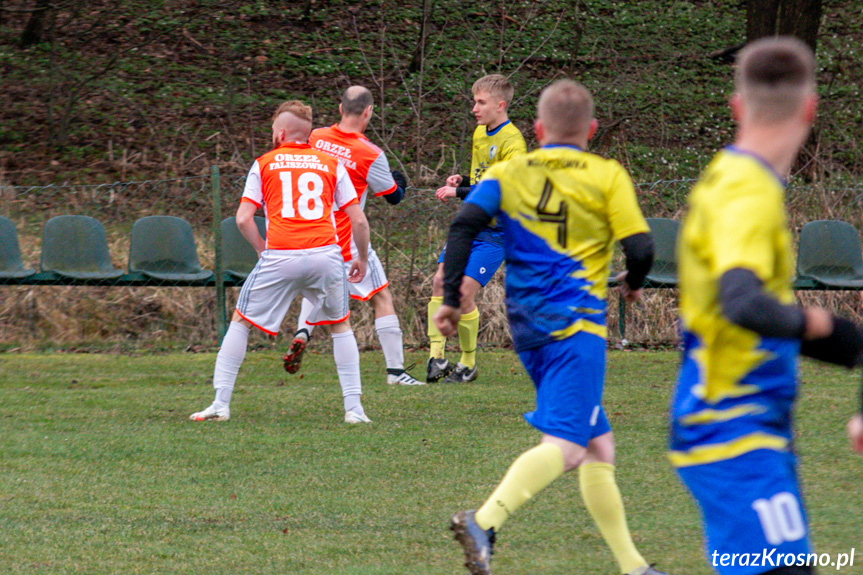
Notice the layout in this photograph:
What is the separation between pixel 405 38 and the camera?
63.4ft

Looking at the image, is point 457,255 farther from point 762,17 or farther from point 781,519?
point 762,17

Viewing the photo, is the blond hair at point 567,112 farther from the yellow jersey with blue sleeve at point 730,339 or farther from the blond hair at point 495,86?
the blond hair at point 495,86

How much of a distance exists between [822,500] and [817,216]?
25.5ft

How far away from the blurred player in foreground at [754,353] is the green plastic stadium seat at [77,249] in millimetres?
8624

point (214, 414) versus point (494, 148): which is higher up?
point (494, 148)

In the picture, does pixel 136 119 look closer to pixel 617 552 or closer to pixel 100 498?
pixel 100 498

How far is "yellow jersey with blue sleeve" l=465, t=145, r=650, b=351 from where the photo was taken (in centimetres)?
356

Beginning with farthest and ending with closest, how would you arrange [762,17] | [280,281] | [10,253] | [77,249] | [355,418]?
[762,17] < [77,249] < [10,253] < [355,418] < [280,281]

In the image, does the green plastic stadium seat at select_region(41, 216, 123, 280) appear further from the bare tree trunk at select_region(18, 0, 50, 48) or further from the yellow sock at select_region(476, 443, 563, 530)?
the bare tree trunk at select_region(18, 0, 50, 48)

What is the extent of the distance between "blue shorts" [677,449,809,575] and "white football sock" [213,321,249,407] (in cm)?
457

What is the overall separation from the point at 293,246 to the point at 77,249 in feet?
15.2

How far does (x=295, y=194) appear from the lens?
6.44 metres

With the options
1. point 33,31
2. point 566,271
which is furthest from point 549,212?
point 33,31

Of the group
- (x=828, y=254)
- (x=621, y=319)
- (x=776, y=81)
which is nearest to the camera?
(x=776, y=81)
